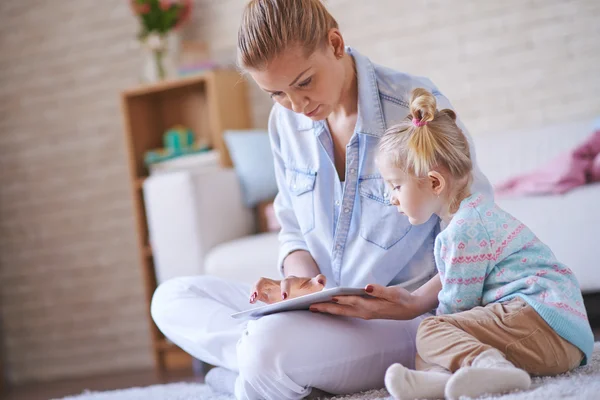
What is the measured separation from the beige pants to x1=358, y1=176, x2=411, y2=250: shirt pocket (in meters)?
0.29

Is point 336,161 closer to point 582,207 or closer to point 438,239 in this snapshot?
point 438,239

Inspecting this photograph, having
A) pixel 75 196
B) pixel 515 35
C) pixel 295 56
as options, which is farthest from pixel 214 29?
pixel 295 56

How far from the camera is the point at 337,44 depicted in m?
1.55

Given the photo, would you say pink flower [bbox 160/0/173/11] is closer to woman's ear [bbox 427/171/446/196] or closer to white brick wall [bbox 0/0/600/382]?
white brick wall [bbox 0/0/600/382]

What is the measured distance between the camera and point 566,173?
8.11 ft

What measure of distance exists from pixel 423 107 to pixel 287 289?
0.45m

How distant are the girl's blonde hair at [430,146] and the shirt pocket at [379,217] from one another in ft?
0.57

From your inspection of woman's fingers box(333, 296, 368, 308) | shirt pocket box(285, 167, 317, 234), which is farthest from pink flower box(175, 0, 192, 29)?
woman's fingers box(333, 296, 368, 308)

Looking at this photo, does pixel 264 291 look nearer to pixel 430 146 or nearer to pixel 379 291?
pixel 379 291

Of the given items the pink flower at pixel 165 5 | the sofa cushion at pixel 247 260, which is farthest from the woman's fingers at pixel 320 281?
the pink flower at pixel 165 5

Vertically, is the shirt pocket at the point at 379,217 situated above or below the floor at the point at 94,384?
above

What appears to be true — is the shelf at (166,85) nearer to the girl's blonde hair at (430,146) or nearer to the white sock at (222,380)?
the white sock at (222,380)

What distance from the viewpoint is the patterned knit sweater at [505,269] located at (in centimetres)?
135

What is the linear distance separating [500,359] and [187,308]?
76cm
